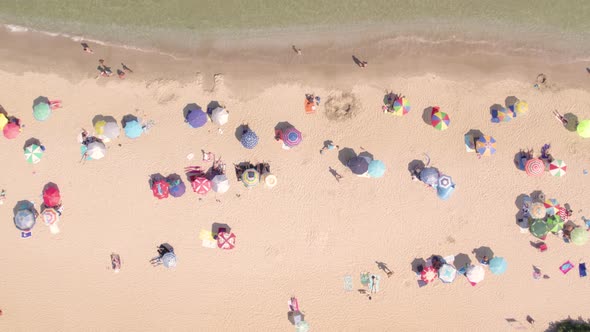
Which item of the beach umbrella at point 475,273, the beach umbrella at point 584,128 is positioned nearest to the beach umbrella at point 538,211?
the beach umbrella at point 475,273

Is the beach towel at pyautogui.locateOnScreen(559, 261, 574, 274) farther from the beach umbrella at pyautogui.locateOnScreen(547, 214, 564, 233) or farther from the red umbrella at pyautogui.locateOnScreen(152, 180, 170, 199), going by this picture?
the red umbrella at pyautogui.locateOnScreen(152, 180, 170, 199)

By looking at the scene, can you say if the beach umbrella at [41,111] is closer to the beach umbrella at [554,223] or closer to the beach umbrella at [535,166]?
the beach umbrella at [535,166]

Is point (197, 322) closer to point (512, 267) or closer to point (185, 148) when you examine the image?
point (185, 148)

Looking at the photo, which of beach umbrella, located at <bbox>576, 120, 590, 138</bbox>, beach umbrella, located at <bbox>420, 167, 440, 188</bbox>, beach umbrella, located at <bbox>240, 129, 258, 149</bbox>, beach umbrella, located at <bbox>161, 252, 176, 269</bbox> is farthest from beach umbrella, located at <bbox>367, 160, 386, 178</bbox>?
beach umbrella, located at <bbox>161, 252, 176, 269</bbox>

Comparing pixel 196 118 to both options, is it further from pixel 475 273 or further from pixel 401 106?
pixel 475 273

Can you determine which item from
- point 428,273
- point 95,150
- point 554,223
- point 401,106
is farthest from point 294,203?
point 554,223

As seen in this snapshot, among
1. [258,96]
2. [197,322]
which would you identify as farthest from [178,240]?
[258,96]
